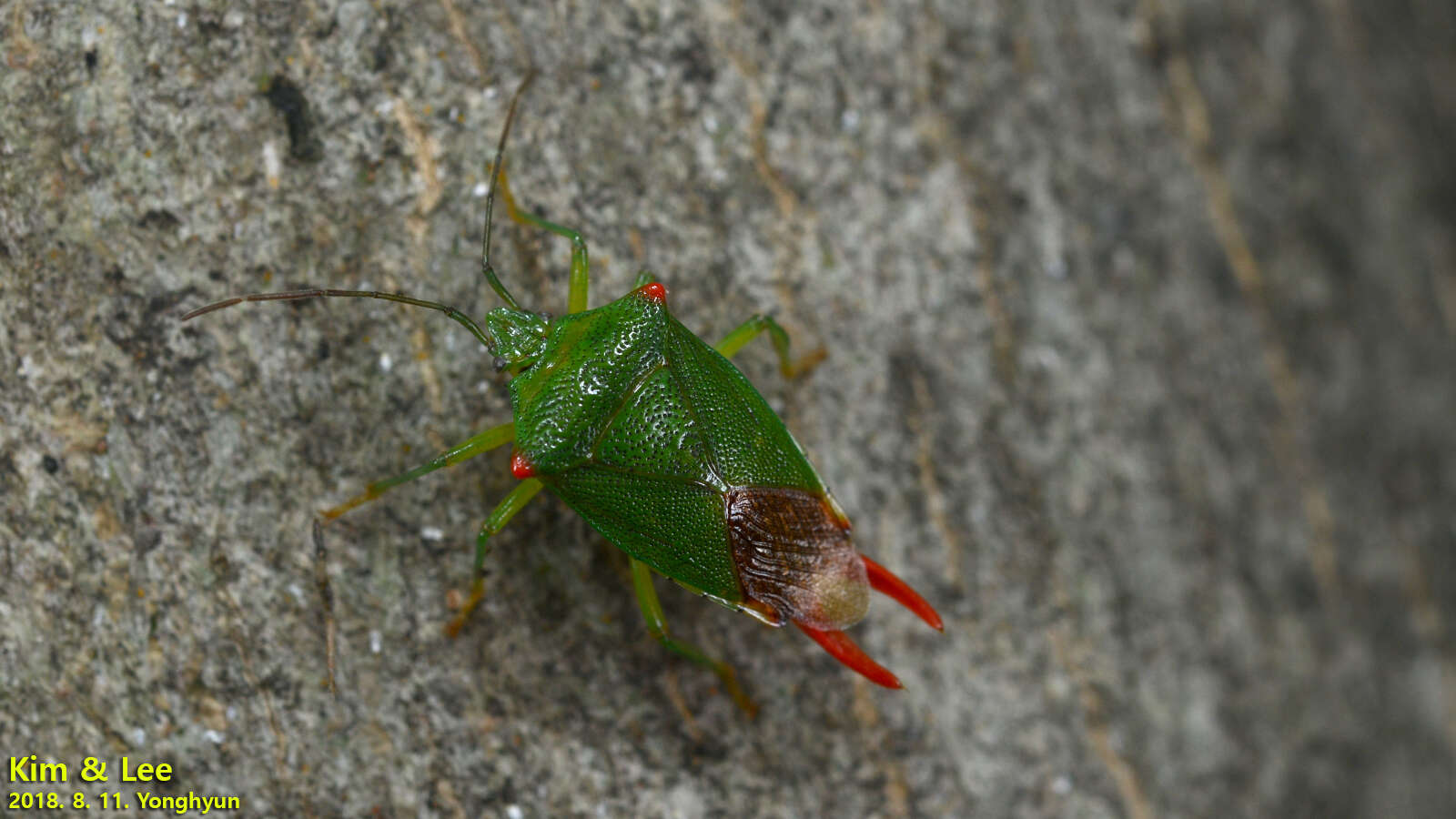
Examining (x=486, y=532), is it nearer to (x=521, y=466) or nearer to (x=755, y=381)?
(x=521, y=466)

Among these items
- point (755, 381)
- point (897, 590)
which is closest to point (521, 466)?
point (755, 381)

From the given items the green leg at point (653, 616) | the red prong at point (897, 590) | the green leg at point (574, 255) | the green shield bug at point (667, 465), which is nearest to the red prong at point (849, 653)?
the green shield bug at point (667, 465)

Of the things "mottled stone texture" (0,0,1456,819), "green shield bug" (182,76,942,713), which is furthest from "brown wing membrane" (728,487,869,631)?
"mottled stone texture" (0,0,1456,819)

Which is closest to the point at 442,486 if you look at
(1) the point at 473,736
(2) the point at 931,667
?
(1) the point at 473,736

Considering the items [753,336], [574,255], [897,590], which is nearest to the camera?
[897,590]

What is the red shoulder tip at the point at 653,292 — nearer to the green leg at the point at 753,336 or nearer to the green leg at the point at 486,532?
the green leg at the point at 753,336

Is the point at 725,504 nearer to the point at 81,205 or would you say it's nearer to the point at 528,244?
the point at 528,244
